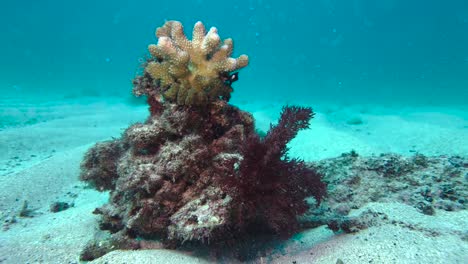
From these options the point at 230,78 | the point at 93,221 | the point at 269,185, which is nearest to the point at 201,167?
the point at 269,185

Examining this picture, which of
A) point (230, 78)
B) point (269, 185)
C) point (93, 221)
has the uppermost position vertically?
point (230, 78)

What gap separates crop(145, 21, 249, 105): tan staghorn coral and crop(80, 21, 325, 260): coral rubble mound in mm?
13

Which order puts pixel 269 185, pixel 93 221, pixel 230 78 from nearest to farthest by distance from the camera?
1. pixel 269 185
2. pixel 230 78
3. pixel 93 221

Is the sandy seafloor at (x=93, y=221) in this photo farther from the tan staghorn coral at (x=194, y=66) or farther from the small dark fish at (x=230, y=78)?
the small dark fish at (x=230, y=78)

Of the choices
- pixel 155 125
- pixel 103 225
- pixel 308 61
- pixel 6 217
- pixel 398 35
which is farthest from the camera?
pixel 308 61

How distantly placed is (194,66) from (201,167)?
1375 millimetres

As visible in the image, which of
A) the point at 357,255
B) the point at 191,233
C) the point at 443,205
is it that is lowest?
the point at 357,255

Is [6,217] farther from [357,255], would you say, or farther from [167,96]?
[357,255]

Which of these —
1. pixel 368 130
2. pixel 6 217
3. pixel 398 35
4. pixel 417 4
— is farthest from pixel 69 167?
pixel 398 35

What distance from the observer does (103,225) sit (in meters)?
4.03

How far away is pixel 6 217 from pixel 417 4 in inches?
2714

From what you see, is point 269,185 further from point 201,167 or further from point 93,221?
point 93,221

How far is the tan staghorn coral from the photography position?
3.44 meters

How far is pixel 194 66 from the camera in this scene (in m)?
3.60
